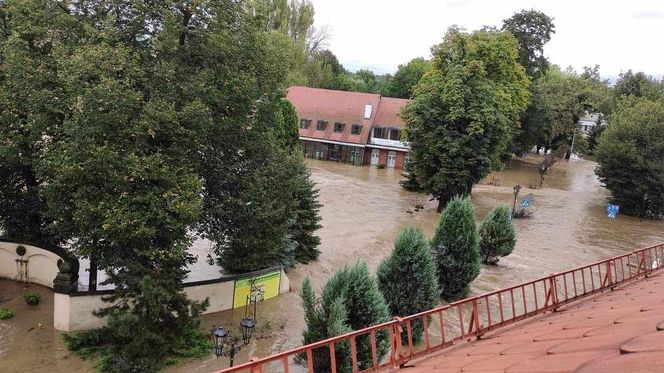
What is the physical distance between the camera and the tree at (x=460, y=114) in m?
32.5

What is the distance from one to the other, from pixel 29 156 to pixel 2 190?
3060mm

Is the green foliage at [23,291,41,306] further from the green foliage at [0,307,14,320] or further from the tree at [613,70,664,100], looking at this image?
the tree at [613,70,664,100]

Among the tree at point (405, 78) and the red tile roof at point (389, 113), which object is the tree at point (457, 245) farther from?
the tree at point (405, 78)

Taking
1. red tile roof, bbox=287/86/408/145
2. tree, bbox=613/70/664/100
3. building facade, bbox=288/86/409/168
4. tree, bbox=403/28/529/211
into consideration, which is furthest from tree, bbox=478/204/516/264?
tree, bbox=613/70/664/100

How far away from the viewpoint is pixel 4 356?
13133 millimetres

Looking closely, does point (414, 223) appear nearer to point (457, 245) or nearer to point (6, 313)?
point (457, 245)

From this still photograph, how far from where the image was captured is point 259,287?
18000 mm

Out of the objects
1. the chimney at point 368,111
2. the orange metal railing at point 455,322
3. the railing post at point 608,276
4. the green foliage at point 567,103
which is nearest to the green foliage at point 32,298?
the orange metal railing at point 455,322

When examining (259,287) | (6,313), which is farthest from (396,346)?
(6,313)

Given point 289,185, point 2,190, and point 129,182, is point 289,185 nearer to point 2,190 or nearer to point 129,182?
point 129,182

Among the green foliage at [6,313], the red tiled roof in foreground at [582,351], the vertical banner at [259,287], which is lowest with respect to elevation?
the green foliage at [6,313]

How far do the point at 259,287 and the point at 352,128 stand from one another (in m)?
37.7

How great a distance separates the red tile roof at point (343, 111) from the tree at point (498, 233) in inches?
1181

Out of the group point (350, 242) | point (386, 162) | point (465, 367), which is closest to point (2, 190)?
point (350, 242)
